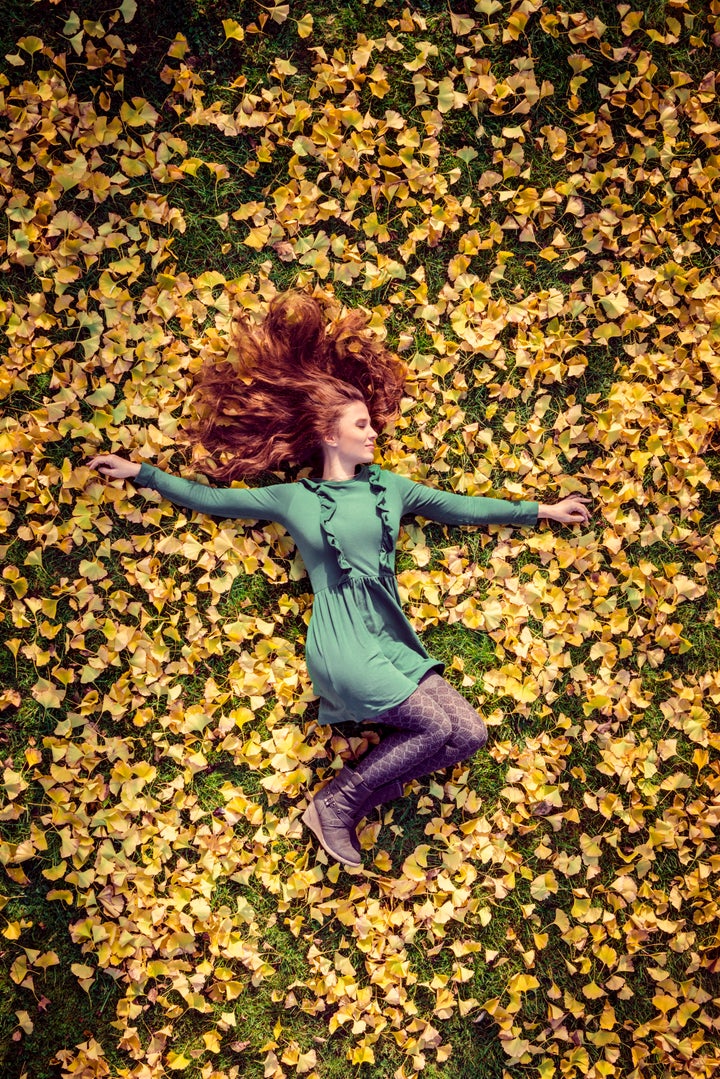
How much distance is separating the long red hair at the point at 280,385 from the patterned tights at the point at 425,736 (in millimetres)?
1174

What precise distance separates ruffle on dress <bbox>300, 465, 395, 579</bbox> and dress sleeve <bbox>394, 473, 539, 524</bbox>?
0.38 ft

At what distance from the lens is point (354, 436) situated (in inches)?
127

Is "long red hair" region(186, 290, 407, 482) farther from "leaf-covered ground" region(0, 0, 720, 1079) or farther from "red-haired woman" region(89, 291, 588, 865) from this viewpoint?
"leaf-covered ground" region(0, 0, 720, 1079)

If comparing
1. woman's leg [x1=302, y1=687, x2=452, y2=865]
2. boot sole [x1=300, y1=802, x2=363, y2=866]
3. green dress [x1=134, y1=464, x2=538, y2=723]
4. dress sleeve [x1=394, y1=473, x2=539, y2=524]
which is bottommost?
boot sole [x1=300, y1=802, x2=363, y2=866]

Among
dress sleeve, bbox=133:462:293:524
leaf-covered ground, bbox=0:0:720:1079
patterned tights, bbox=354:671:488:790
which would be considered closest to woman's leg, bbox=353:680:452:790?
patterned tights, bbox=354:671:488:790

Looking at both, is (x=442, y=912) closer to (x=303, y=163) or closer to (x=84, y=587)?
(x=84, y=587)

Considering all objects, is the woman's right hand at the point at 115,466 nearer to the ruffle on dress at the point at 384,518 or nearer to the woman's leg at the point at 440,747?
the ruffle on dress at the point at 384,518

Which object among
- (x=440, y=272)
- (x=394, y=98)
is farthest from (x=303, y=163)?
(x=440, y=272)

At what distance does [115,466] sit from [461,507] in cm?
150

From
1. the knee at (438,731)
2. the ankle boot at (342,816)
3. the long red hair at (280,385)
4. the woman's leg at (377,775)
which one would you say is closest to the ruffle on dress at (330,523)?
the long red hair at (280,385)

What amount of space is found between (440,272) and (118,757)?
8.62ft

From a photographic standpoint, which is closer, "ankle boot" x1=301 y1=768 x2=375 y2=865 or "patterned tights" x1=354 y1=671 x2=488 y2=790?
"patterned tights" x1=354 y1=671 x2=488 y2=790

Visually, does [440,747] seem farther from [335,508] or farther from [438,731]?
[335,508]

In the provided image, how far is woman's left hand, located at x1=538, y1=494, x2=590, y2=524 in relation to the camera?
11.4 feet
